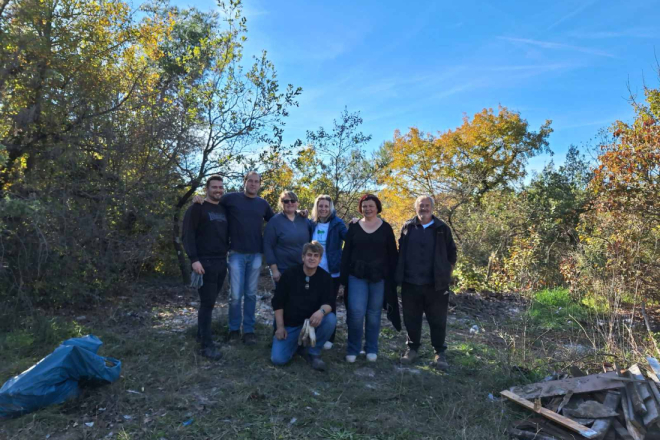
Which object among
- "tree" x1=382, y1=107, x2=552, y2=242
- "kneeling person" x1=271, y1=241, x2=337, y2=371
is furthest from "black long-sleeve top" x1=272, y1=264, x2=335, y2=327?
"tree" x1=382, y1=107, x2=552, y2=242

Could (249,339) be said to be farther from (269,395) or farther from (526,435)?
(526,435)

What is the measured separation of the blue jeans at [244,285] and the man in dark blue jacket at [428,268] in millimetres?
1588

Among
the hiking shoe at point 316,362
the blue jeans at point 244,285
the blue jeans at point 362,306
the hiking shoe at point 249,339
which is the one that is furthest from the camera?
the hiking shoe at point 249,339

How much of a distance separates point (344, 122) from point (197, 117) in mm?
3229

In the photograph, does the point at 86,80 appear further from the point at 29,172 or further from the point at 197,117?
the point at 197,117

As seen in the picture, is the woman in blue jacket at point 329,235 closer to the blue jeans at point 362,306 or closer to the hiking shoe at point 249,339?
the blue jeans at point 362,306

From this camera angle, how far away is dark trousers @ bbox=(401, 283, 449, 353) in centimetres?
401

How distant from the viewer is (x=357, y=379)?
3.73m

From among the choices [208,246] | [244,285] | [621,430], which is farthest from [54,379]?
[621,430]

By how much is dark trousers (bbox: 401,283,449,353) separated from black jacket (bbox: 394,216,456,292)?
120 millimetres

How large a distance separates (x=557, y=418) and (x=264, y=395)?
2227 mm

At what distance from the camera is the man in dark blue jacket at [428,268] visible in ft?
12.9

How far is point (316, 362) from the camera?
386 cm

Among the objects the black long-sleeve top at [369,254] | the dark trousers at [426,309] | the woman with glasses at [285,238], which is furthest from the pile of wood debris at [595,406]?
the woman with glasses at [285,238]
